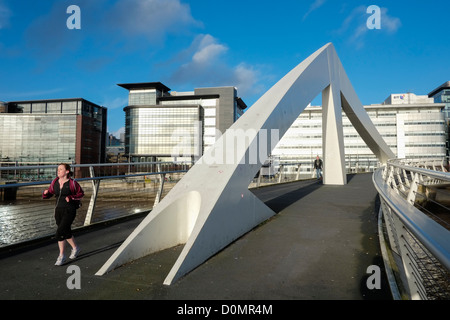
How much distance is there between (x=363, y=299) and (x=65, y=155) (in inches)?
2789

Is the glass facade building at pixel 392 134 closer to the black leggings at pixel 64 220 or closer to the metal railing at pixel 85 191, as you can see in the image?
the metal railing at pixel 85 191

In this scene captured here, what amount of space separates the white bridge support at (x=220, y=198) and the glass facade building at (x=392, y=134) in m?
61.6

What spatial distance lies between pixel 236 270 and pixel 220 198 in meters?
1.11

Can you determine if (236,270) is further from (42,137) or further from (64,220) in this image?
(42,137)

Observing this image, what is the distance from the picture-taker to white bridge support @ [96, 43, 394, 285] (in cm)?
362

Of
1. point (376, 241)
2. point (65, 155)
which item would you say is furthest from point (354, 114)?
point (65, 155)

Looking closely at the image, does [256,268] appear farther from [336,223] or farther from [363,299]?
[336,223]

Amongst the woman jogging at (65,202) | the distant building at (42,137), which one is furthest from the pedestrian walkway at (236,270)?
the distant building at (42,137)

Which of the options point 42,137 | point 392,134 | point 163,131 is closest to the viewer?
point 42,137

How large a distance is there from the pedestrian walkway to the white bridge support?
16 centimetres

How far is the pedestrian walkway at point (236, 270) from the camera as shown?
2.79 meters

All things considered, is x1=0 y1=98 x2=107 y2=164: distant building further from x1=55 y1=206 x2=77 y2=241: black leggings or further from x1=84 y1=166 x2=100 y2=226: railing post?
x1=55 y1=206 x2=77 y2=241: black leggings

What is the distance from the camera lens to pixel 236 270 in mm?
3387

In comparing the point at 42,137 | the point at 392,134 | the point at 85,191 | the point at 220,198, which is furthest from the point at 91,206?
the point at 392,134
